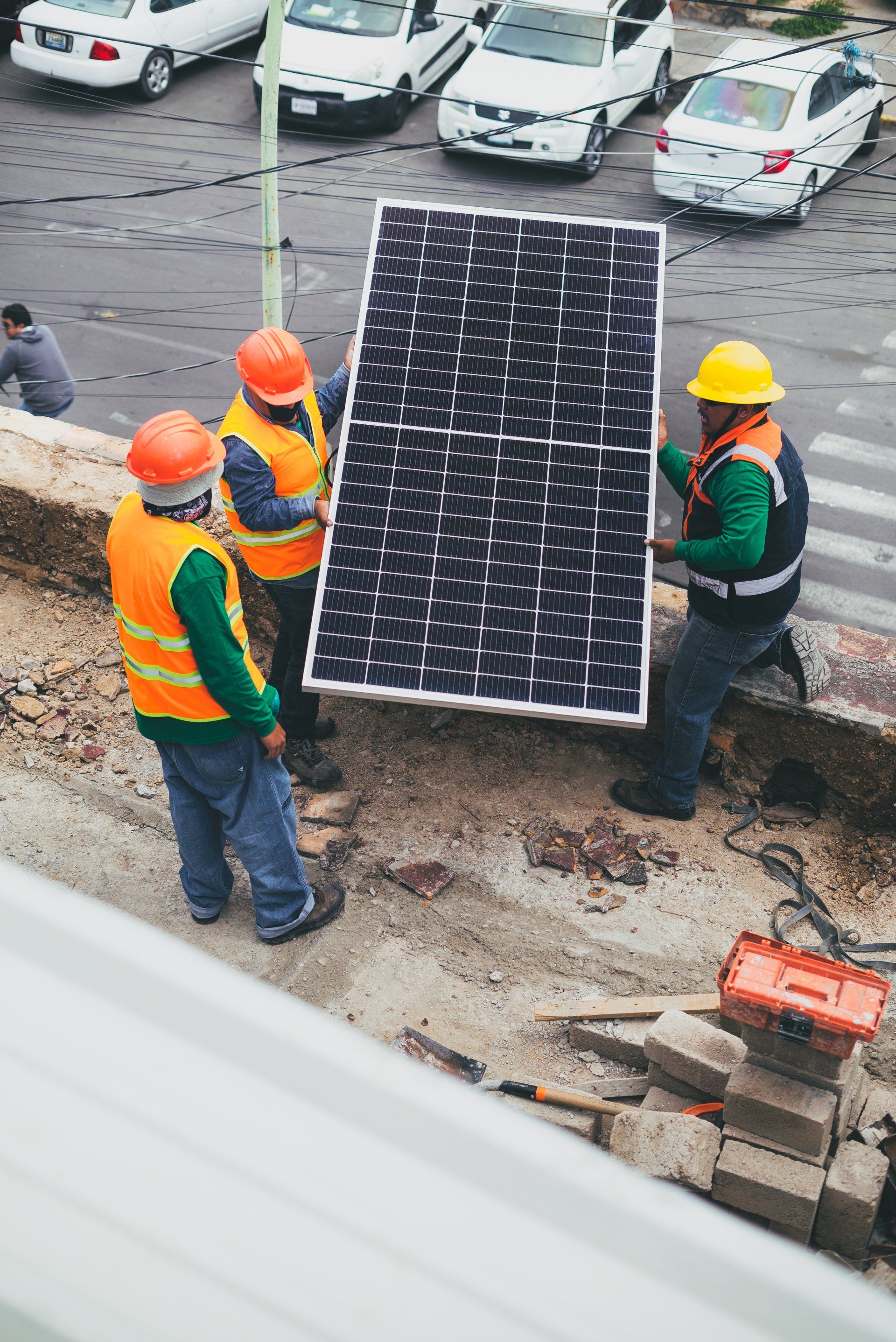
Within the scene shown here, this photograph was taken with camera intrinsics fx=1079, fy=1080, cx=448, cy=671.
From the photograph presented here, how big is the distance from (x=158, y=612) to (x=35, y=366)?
20.9 feet

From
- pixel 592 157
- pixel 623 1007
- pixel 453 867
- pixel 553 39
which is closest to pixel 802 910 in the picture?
pixel 623 1007

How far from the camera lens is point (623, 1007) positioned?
4332 mm

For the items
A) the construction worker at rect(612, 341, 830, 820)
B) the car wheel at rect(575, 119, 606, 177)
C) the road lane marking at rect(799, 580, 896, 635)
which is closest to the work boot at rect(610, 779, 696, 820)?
the construction worker at rect(612, 341, 830, 820)

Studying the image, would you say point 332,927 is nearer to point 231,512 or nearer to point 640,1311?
point 231,512

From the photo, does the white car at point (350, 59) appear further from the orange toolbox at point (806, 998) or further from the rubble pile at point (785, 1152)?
the rubble pile at point (785, 1152)

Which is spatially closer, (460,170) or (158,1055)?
(158,1055)

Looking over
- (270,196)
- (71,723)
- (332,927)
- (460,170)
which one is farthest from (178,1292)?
(460,170)

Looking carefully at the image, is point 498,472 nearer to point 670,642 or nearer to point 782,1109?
point 670,642

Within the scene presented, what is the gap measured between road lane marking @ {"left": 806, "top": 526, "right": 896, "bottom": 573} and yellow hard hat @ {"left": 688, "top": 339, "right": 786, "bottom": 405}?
5.89 metres

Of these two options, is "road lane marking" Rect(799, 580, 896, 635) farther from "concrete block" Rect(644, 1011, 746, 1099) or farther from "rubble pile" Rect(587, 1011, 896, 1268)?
"rubble pile" Rect(587, 1011, 896, 1268)

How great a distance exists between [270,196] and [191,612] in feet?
22.1

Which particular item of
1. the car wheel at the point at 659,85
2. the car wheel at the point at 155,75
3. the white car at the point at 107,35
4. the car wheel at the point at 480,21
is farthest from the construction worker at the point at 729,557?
the car wheel at the point at 480,21

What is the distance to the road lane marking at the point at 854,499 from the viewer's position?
10680 mm

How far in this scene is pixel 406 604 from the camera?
4984 mm
